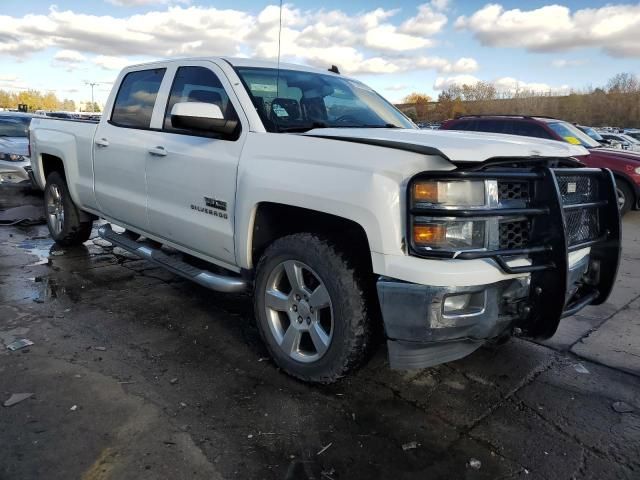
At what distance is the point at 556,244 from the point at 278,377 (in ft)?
5.86

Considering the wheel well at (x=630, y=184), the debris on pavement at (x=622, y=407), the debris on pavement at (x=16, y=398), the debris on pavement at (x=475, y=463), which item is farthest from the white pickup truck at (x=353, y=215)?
the wheel well at (x=630, y=184)

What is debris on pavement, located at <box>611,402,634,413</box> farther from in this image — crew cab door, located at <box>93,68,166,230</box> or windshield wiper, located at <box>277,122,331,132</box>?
crew cab door, located at <box>93,68,166,230</box>

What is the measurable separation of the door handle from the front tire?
134cm

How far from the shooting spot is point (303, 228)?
10.9 feet

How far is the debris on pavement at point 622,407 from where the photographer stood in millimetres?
2982

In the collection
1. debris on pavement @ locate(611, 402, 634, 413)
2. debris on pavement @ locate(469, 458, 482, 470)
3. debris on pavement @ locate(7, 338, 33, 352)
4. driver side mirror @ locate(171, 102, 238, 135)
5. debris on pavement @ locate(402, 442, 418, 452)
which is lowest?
debris on pavement @ locate(7, 338, 33, 352)

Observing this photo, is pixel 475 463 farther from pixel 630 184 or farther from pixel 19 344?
pixel 630 184

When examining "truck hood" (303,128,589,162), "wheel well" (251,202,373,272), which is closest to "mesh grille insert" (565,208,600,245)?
"truck hood" (303,128,589,162)

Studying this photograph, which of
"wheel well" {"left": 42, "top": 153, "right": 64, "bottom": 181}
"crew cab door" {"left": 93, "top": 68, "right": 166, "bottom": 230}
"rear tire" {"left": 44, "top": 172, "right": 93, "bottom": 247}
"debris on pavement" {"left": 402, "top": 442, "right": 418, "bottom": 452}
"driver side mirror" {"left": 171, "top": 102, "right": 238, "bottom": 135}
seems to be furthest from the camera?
"wheel well" {"left": 42, "top": 153, "right": 64, "bottom": 181}

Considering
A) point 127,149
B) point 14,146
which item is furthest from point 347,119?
point 14,146

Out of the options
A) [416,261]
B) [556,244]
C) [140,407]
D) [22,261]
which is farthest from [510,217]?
[22,261]

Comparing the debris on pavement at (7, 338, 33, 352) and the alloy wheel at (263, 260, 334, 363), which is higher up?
the alloy wheel at (263, 260, 334, 363)

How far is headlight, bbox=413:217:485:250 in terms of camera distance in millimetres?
2492

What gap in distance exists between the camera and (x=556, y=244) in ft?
8.37
